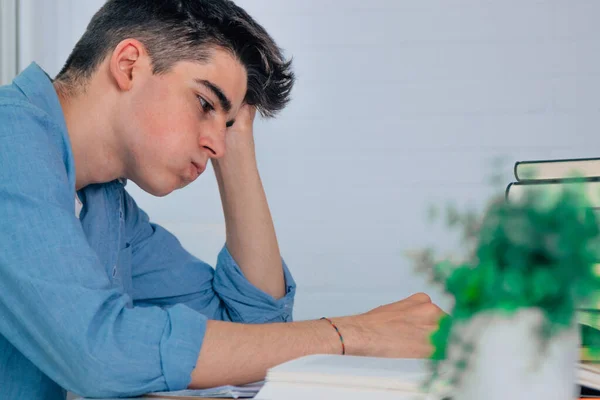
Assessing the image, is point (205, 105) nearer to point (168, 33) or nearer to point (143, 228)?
point (168, 33)

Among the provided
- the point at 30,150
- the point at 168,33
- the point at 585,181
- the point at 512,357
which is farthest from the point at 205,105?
the point at 512,357

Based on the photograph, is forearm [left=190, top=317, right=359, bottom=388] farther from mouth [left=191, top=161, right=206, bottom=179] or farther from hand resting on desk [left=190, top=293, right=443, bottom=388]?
mouth [left=191, top=161, right=206, bottom=179]

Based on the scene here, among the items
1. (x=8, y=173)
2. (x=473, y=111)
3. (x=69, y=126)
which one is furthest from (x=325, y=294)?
(x=8, y=173)

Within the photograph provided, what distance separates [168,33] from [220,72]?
0.11 meters

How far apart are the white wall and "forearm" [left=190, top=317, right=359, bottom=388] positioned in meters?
1.99

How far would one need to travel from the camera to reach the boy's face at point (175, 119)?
121 cm

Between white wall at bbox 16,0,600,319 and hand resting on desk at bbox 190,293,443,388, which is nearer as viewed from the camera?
hand resting on desk at bbox 190,293,443,388

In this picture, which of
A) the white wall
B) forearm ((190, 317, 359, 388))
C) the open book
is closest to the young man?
forearm ((190, 317, 359, 388))

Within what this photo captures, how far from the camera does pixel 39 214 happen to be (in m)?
0.91

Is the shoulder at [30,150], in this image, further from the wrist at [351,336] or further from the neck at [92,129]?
the wrist at [351,336]

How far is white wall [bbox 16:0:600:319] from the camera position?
9.41 ft

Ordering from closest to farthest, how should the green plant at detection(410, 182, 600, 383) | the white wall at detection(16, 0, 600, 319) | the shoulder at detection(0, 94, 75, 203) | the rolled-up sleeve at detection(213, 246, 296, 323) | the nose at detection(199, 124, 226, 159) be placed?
the green plant at detection(410, 182, 600, 383) → the shoulder at detection(0, 94, 75, 203) → the nose at detection(199, 124, 226, 159) → the rolled-up sleeve at detection(213, 246, 296, 323) → the white wall at detection(16, 0, 600, 319)

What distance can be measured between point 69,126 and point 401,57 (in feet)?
6.14

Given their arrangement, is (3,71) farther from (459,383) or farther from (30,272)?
(459,383)
